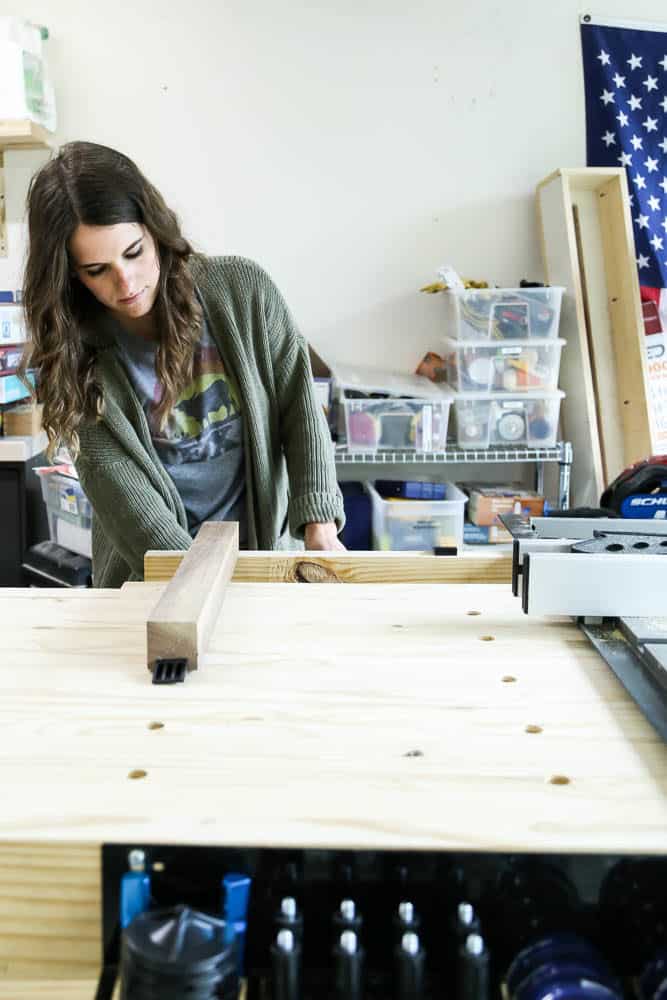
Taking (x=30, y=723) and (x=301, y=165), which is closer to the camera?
(x=30, y=723)

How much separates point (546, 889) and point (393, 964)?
0.08 m

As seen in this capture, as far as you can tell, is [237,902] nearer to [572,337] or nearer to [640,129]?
[572,337]

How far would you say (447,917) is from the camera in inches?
18.5

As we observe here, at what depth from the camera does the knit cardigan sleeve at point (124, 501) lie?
1354 mm

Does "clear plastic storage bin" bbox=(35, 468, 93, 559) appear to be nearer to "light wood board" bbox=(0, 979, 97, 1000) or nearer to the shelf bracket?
the shelf bracket

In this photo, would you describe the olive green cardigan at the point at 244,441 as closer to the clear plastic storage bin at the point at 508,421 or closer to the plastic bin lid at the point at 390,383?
the plastic bin lid at the point at 390,383

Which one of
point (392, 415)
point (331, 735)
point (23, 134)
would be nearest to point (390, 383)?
→ point (392, 415)

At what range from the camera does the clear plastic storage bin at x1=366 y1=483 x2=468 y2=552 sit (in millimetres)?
2770

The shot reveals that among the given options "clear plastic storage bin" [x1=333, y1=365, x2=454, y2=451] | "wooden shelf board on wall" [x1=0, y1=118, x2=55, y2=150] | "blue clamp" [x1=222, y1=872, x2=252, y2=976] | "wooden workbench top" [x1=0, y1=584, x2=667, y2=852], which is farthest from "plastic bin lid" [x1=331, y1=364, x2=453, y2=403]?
"blue clamp" [x1=222, y1=872, x2=252, y2=976]

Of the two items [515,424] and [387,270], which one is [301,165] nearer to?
[387,270]

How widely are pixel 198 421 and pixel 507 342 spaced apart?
1.53 meters

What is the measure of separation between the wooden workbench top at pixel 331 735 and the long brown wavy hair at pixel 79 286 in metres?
0.61

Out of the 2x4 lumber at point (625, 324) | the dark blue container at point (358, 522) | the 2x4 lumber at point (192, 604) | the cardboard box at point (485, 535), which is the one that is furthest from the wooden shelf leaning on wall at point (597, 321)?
the 2x4 lumber at point (192, 604)

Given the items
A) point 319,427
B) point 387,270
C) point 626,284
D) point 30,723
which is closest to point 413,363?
point 387,270
